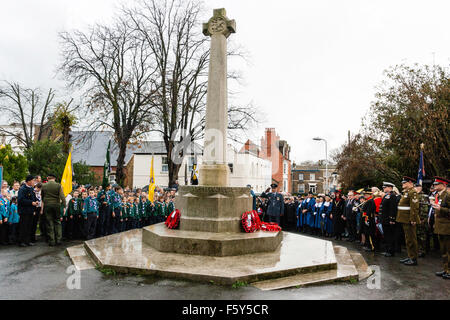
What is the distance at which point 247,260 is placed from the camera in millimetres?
6910

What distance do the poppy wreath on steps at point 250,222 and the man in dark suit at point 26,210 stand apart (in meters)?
6.13

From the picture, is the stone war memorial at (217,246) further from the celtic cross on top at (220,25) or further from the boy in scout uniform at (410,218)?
the boy in scout uniform at (410,218)

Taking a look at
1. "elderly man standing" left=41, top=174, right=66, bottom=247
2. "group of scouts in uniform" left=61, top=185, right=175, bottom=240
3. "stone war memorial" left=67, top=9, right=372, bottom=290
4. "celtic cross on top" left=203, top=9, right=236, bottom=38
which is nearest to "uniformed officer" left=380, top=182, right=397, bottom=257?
"stone war memorial" left=67, top=9, right=372, bottom=290

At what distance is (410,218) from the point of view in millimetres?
8305

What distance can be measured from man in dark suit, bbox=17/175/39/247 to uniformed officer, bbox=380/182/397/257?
10.2 metres

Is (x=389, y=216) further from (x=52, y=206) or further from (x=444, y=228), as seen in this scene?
(x=52, y=206)

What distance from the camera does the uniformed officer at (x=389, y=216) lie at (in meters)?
9.43

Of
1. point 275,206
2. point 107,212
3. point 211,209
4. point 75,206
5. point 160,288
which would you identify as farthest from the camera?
point 275,206

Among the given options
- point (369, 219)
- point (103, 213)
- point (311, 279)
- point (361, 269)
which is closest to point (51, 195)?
point (103, 213)

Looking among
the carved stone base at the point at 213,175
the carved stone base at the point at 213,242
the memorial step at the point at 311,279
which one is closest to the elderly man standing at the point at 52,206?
the carved stone base at the point at 213,242

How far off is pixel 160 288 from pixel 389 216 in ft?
23.3

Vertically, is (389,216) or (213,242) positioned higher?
(389,216)

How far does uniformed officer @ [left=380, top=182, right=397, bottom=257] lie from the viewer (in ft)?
30.9
